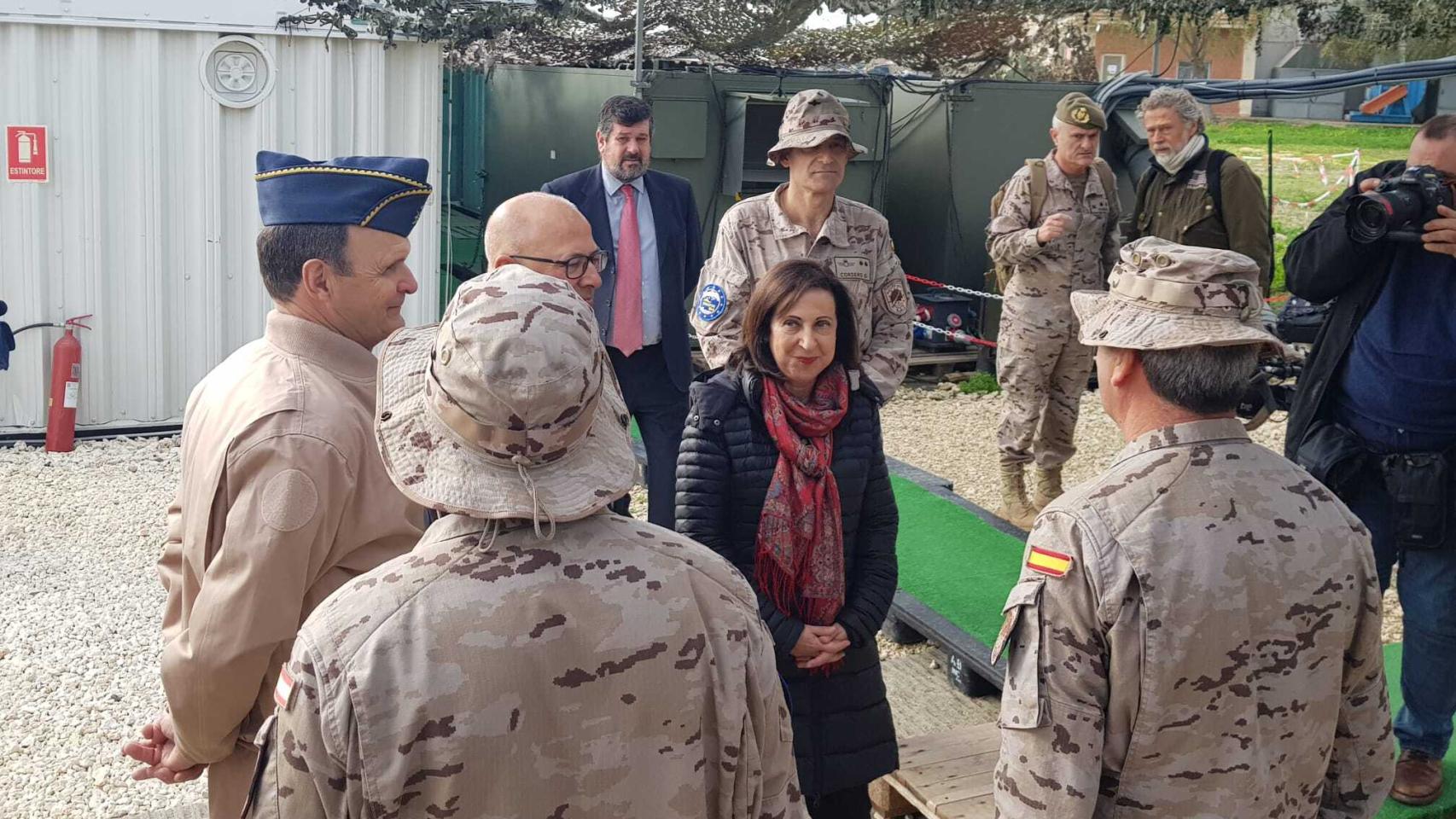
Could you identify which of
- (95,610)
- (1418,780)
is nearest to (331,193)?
(1418,780)

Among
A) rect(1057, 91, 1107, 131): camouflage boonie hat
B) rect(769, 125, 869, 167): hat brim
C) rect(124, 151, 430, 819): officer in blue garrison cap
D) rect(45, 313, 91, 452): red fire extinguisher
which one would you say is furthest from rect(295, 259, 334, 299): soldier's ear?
rect(45, 313, 91, 452): red fire extinguisher

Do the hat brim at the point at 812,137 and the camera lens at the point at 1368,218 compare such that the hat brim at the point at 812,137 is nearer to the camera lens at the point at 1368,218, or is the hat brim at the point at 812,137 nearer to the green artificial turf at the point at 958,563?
the camera lens at the point at 1368,218

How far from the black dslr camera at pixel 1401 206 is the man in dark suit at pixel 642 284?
8.20ft

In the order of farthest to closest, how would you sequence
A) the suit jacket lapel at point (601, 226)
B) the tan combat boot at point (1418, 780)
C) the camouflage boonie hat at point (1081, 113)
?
the camouflage boonie hat at point (1081, 113)
the suit jacket lapel at point (601, 226)
the tan combat boot at point (1418, 780)

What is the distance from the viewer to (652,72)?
8.53 metres

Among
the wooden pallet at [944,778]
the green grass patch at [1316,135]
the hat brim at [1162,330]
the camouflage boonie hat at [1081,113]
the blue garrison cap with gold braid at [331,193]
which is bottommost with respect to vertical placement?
the wooden pallet at [944,778]

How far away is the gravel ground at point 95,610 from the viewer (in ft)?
13.3

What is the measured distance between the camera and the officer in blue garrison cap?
210 centimetres

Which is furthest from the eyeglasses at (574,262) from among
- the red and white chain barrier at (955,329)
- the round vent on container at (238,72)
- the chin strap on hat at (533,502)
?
the red and white chain barrier at (955,329)

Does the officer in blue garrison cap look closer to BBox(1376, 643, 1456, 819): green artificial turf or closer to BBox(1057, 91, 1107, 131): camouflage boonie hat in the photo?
BBox(1376, 643, 1456, 819): green artificial turf

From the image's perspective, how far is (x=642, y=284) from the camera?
520 cm

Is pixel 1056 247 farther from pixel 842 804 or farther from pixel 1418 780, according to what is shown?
pixel 842 804

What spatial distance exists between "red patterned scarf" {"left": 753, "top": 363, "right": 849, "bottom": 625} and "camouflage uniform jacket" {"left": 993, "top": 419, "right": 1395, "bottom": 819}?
2.99ft

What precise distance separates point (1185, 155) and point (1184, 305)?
4.05 m
